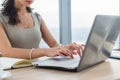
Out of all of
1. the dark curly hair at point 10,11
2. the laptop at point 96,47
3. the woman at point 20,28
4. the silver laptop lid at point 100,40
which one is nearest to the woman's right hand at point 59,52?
the laptop at point 96,47

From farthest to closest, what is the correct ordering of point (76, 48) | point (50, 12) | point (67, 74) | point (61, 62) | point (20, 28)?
point (50, 12)
point (20, 28)
point (76, 48)
point (61, 62)
point (67, 74)

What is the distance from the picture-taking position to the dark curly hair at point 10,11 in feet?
5.74

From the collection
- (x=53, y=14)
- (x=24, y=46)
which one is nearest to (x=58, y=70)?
(x=24, y=46)

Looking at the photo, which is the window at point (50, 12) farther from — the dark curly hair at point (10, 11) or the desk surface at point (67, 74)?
the desk surface at point (67, 74)

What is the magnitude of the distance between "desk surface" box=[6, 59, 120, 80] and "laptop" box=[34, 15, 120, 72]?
0.03 meters

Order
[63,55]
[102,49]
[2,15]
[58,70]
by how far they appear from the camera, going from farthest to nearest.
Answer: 1. [2,15]
2. [63,55]
3. [102,49]
4. [58,70]

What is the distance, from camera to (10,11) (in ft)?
5.99

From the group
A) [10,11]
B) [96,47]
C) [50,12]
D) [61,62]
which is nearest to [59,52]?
Answer: [61,62]

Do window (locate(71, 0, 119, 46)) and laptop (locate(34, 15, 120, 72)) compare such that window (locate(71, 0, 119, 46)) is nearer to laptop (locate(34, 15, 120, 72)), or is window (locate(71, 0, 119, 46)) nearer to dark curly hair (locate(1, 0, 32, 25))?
dark curly hair (locate(1, 0, 32, 25))

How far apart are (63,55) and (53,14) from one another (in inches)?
67.1

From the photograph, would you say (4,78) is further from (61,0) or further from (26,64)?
(61,0)

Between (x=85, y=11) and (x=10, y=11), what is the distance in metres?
1.31

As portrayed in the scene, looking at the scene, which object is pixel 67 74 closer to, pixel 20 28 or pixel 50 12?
pixel 20 28

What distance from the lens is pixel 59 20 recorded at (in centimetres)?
303
